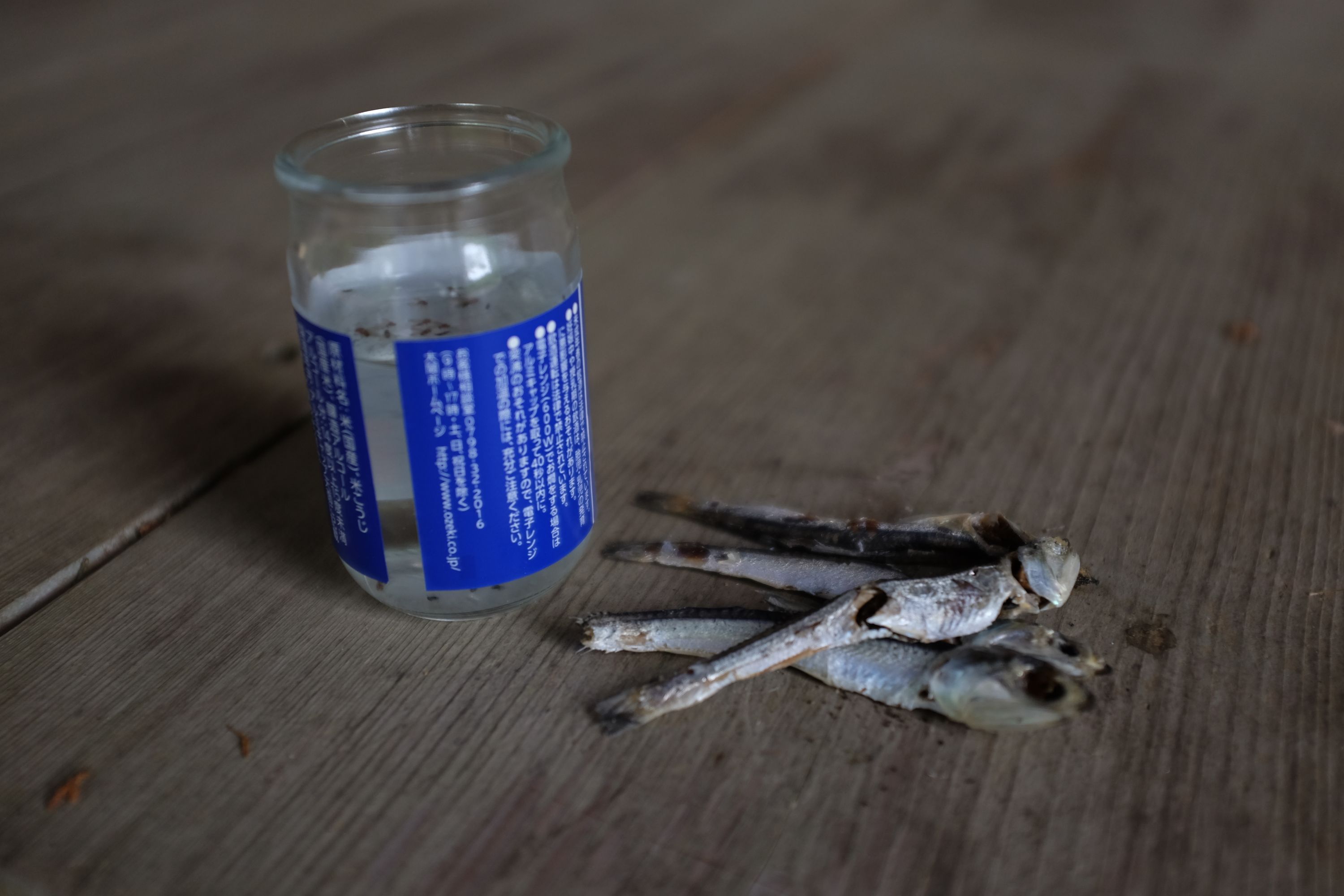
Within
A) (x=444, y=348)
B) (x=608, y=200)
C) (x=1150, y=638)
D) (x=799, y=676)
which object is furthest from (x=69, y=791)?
(x=608, y=200)

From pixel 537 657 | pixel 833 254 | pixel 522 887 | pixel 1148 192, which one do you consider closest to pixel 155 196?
pixel 833 254

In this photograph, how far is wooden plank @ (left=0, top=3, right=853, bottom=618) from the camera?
3.48 ft

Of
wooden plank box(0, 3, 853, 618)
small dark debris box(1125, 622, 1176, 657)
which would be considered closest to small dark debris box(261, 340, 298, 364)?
wooden plank box(0, 3, 853, 618)

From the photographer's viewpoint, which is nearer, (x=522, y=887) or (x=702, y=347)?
(x=522, y=887)

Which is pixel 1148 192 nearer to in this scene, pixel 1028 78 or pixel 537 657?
pixel 1028 78

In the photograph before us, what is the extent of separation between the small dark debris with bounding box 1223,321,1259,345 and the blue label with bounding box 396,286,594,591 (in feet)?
3.09

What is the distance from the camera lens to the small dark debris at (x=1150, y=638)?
31.6 inches

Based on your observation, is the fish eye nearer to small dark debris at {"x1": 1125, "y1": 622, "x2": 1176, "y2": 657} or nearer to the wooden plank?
small dark debris at {"x1": 1125, "y1": 622, "x2": 1176, "y2": 657}

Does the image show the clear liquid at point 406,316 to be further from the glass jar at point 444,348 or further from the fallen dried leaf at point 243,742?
the fallen dried leaf at point 243,742

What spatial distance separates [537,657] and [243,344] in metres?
0.71

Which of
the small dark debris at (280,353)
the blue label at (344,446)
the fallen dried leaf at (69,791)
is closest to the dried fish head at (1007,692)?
the blue label at (344,446)

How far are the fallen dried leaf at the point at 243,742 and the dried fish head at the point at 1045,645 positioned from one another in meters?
0.56

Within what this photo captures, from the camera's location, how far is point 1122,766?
0.70 meters

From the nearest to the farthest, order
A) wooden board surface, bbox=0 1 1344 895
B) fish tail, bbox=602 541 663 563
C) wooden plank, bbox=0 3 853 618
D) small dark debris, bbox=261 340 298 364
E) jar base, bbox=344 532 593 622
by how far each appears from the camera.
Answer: wooden board surface, bbox=0 1 1344 895 → jar base, bbox=344 532 593 622 → fish tail, bbox=602 541 663 563 → wooden plank, bbox=0 3 853 618 → small dark debris, bbox=261 340 298 364
